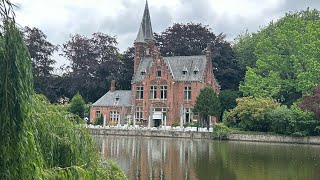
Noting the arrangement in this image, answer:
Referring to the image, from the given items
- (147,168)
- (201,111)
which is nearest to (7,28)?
(147,168)

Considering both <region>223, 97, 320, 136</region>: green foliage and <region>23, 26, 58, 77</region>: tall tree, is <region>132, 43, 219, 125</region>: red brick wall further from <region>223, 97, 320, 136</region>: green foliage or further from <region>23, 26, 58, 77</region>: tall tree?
<region>23, 26, 58, 77</region>: tall tree

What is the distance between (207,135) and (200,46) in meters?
22.3

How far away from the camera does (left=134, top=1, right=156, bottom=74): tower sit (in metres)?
52.7

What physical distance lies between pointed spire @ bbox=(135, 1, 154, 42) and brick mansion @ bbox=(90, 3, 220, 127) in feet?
4.12

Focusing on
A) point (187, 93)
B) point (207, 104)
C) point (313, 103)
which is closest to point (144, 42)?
point (187, 93)

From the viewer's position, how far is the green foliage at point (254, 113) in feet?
129

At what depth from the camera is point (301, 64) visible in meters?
45.0

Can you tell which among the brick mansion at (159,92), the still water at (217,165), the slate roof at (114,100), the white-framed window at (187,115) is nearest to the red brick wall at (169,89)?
the brick mansion at (159,92)

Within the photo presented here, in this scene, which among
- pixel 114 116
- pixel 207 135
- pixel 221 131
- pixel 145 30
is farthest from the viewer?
pixel 145 30

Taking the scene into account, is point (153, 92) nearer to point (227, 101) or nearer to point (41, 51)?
point (227, 101)

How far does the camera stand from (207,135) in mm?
39906

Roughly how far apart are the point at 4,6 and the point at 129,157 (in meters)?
18.7

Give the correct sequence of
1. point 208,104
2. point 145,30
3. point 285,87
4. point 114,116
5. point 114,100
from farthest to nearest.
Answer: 1. point 145,30
2. point 114,100
3. point 114,116
4. point 285,87
5. point 208,104

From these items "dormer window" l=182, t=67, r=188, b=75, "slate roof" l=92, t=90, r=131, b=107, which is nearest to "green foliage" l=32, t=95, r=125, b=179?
"dormer window" l=182, t=67, r=188, b=75
